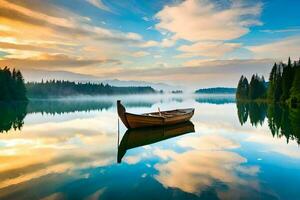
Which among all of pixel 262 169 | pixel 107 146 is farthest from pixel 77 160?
pixel 262 169

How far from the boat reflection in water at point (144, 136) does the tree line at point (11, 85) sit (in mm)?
86829

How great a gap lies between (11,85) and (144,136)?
310ft

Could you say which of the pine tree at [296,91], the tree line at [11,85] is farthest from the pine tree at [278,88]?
the tree line at [11,85]

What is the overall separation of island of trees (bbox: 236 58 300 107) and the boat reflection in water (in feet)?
160

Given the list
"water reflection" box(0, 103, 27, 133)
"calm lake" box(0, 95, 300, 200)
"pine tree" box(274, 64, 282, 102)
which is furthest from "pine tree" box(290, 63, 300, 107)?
"water reflection" box(0, 103, 27, 133)

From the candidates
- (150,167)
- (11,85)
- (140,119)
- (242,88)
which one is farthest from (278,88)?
(11,85)

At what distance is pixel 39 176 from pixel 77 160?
3479 millimetres

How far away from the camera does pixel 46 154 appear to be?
63.1 feet

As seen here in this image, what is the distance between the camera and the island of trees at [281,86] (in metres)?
71.7

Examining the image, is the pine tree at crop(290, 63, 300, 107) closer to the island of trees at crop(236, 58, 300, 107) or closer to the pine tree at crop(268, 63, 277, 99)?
the island of trees at crop(236, 58, 300, 107)

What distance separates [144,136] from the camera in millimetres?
26969

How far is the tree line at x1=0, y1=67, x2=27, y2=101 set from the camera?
103m

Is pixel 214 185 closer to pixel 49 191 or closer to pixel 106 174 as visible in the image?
pixel 106 174

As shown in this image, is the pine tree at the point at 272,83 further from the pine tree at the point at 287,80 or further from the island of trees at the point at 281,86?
the pine tree at the point at 287,80
